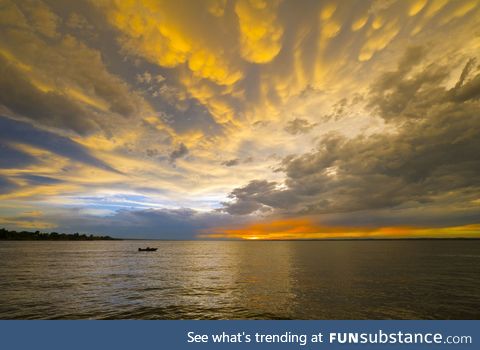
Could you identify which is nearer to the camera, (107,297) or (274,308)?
(274,308)

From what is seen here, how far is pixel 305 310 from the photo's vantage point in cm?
2770

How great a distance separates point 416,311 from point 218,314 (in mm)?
21104

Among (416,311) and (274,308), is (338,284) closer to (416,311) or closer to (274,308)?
(416,311)

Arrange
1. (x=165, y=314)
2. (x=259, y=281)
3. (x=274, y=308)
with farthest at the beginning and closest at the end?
(x=259, y=281) → (x=274, y=308) → (x=165, y=314)

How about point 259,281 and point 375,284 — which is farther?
point 259,281

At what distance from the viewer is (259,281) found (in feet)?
153
